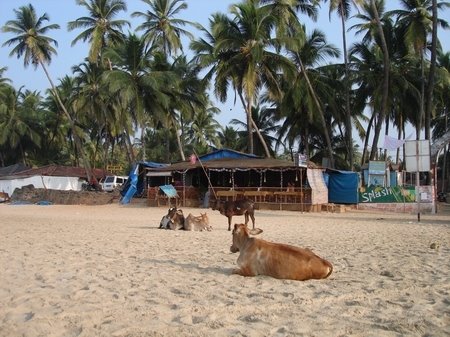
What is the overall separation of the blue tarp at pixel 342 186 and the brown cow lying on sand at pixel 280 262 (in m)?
20.9

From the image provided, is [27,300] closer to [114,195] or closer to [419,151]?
[419,151]

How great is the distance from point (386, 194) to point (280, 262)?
740 inches

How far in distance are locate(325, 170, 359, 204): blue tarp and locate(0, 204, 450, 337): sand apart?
17333 mm

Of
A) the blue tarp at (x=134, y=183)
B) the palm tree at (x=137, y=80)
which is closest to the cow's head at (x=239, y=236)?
the blue tarp at (x=134, y=183)

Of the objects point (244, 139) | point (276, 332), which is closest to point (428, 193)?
point (276, 332)

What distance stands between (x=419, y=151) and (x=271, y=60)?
15.6m

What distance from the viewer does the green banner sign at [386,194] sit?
22891mm

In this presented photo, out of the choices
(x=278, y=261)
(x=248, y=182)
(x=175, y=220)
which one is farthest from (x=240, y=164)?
(x=278, y=261)

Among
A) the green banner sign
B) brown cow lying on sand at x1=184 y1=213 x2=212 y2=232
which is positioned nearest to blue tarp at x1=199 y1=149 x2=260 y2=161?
the green banner sign

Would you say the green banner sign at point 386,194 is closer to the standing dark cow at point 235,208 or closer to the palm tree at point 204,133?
the standing dark cow at point 235,208

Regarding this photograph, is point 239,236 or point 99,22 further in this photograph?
point 99,22

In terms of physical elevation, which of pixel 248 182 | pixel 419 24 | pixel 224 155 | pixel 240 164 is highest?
pixel 419 24

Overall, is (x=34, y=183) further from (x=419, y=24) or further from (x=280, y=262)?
(x=280, y=262)

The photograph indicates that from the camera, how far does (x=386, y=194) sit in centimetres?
2375
